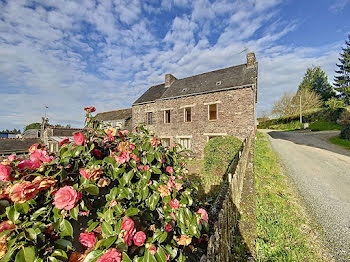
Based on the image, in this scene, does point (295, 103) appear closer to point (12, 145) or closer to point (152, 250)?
point (152, 250)

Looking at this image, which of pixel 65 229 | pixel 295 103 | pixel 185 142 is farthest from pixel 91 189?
pixel 295 103

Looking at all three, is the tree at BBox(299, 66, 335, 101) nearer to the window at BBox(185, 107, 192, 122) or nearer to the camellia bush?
the window at BBox(185, 107, 192, 122)

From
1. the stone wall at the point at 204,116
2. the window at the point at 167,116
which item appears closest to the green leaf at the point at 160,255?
the stone wall at the point at 204,116

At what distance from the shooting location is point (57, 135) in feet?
63.9

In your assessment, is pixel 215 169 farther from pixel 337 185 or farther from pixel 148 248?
pixel 148 248

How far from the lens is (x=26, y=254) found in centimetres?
84

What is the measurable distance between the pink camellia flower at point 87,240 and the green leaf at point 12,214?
0.44 metres

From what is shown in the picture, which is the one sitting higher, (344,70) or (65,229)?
(344,70)

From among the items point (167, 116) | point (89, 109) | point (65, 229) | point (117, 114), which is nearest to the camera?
point (65, 229)

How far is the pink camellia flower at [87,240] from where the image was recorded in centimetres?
116

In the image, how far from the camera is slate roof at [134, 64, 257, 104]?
1276 centimetres

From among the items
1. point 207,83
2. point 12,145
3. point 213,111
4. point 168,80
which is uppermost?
point 168,80

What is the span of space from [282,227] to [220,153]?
5957 mm

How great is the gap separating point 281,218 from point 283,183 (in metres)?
2.38
